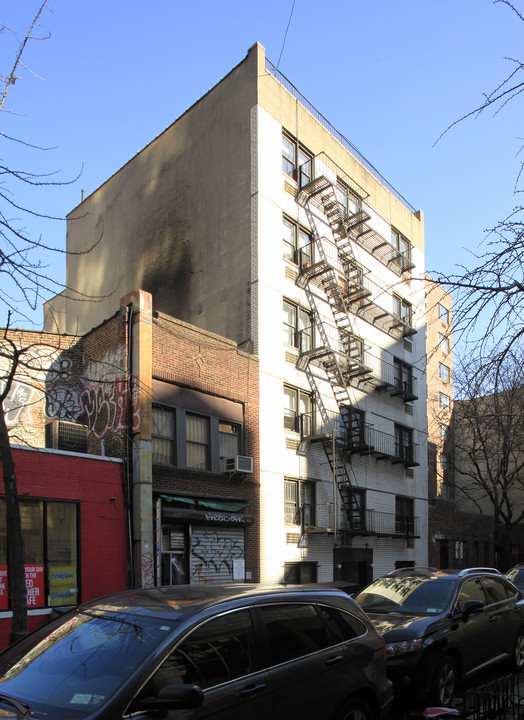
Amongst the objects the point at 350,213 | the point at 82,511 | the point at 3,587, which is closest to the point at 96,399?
the point at 82,511

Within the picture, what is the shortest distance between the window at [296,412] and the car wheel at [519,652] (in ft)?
39.0

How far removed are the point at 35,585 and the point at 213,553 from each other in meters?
5.10

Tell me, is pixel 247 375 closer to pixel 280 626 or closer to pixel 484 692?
pixel 484 692

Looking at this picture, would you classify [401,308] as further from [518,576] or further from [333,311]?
[518,576]

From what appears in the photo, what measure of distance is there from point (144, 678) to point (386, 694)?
9.47 feet

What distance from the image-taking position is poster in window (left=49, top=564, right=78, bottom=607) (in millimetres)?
13422

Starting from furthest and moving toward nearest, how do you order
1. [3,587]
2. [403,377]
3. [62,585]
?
[403,377], [62,585], [3,587]

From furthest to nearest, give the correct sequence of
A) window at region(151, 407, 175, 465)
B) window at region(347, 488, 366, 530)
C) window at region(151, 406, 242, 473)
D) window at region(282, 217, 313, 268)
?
window at region(347, 488, 366, 530) < window at region(282, 217, 313, 268) < window at region(151, 406, 242, 473) < window at region(151, 407, 175, 465)

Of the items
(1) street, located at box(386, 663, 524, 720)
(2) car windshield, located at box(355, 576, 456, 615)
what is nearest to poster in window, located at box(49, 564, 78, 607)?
(2) car windshield, located at box(355, 576, 456, 615)

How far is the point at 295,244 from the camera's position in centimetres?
2269

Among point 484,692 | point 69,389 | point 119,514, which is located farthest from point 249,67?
point 484,692

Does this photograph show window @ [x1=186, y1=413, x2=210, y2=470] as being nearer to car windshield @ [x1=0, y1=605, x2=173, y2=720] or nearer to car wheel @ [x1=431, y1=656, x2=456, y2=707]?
car wheel @ [x1=431, y1=656, x2=456, y2=707]

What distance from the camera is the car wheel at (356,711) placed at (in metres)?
5.36

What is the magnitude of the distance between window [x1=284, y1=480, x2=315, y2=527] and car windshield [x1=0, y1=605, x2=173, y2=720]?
629 inches
